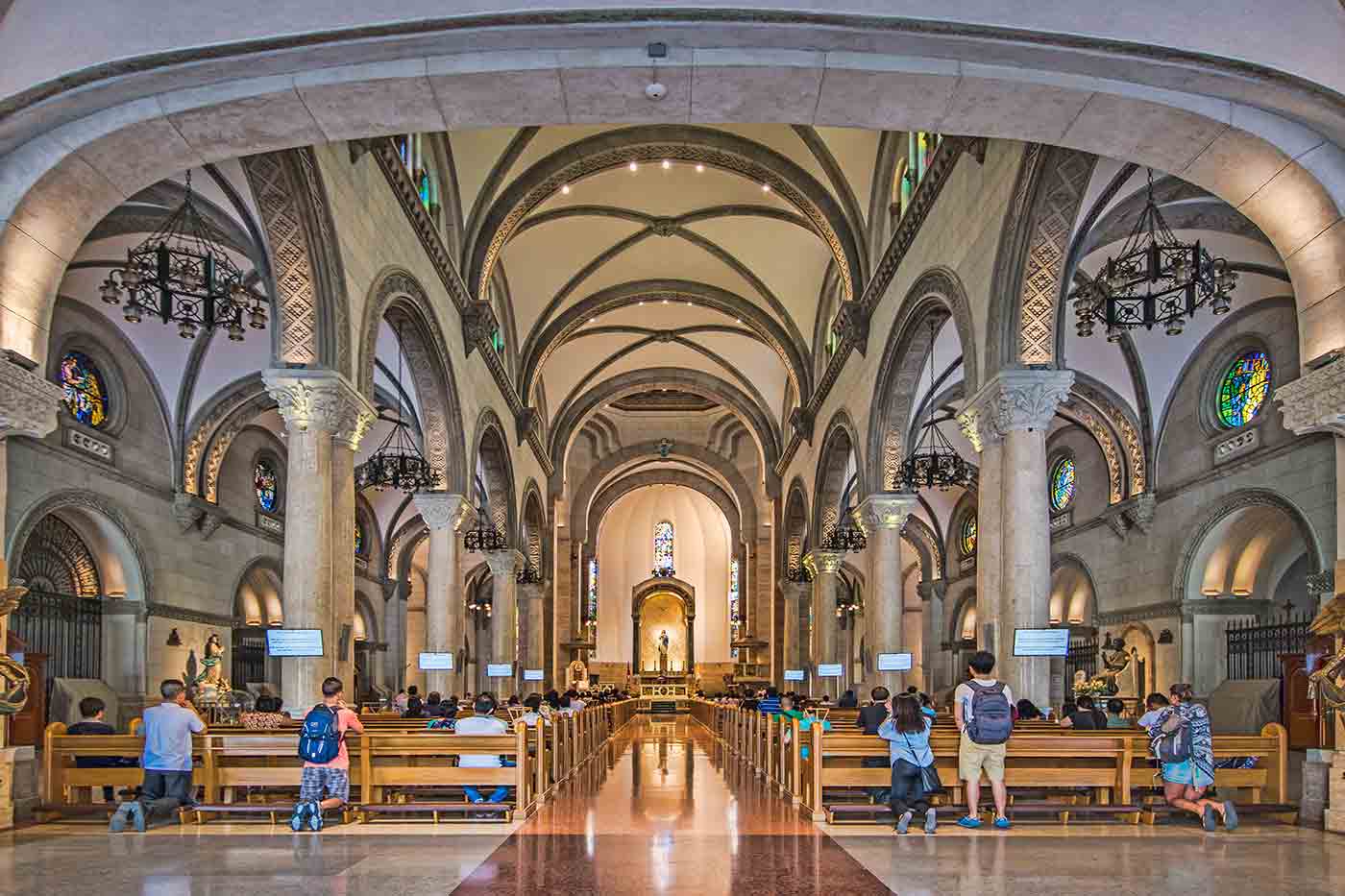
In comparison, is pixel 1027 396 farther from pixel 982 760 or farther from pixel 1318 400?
pixel 982 760

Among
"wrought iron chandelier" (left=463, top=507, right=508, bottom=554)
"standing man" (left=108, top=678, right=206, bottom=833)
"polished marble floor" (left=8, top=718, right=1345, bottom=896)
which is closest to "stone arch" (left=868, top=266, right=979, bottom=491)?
"polished marble floor" (left=8, top=718, right=1345, bottom=896)

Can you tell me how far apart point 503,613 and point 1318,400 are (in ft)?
75.3

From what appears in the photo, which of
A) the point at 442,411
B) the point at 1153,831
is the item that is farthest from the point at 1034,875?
the point at 442,411

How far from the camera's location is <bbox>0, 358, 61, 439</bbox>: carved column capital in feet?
31.7

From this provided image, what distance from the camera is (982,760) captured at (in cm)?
1016

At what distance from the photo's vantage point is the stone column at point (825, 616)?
30094 mm

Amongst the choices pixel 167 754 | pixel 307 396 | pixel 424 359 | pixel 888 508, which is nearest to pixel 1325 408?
pixel 167 754

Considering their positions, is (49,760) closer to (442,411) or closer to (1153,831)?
(1153,831)

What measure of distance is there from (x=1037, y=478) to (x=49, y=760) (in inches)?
431

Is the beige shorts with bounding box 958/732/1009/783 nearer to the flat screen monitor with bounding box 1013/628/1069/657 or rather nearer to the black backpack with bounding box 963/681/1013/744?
the black backpack with bounding box 963/681/1013/744

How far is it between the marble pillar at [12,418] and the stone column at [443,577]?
37.2ft

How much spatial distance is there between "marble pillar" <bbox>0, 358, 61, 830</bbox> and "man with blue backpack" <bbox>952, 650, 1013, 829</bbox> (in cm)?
783

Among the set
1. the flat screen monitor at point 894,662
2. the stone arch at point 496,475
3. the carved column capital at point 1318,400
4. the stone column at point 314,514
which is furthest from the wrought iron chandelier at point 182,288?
the stone arch at point 496,475

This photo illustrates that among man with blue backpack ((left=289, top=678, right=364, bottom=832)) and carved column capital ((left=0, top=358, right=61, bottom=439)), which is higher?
carved column capital ((left=0, top=358, right=61, bottom=439))
